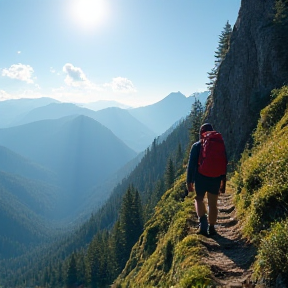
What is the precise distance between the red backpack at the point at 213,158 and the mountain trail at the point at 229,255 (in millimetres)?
2183

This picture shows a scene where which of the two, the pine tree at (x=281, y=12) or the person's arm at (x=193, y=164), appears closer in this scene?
the person's arm at (x=193, y=164)

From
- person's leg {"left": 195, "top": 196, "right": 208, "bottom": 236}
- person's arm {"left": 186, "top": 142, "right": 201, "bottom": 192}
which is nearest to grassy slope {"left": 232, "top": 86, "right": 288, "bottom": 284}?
person's leg {"left": 195, "top": 196, "right": 208, "bottom": 236}

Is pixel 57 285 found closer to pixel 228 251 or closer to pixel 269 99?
pixel 269 99

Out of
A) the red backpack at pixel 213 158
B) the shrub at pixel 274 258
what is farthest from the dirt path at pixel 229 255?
the red backpack at pixel 213 158

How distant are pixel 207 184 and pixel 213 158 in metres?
0.89

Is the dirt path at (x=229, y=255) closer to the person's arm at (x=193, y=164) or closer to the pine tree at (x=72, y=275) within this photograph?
the person's arm at (x=193, y=164)

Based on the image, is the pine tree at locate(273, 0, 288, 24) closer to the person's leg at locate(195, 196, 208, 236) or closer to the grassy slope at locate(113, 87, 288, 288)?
the grassy slope at locate(113, 87, 288, 288)

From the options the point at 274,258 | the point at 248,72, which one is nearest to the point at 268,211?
the point at 274,258

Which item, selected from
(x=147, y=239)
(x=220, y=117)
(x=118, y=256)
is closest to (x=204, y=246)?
(x=147, y=239)

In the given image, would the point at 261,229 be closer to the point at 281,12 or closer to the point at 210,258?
the point at 210,258

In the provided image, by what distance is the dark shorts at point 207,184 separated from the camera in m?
8.63

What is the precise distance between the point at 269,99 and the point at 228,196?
15.0m

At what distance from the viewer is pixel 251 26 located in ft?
110

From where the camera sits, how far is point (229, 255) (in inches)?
305
